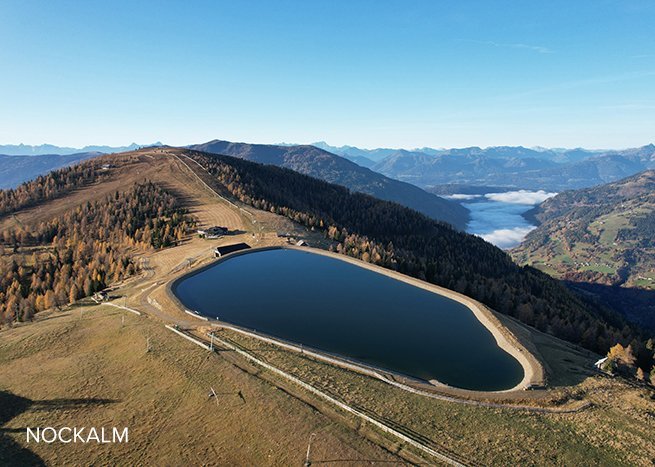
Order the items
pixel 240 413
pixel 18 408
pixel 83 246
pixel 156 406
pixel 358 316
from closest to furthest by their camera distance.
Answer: pixel 240 413, pixel 156 406, pixel 18 408, pixel 358 316, pixel 83 246

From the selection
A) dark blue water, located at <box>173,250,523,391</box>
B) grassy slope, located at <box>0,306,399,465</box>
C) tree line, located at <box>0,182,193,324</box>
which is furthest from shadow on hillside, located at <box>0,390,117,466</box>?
tree line, located at <box>0,182,193,324</box>

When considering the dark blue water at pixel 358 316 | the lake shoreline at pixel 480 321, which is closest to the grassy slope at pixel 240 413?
the lake shoreline at pixel 480 321

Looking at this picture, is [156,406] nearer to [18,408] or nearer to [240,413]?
[240,413]

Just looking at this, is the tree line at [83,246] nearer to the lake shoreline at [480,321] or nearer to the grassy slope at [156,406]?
the lake shoreline at [480,321]

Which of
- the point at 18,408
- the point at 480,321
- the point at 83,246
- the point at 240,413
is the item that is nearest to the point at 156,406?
the point at 240,413

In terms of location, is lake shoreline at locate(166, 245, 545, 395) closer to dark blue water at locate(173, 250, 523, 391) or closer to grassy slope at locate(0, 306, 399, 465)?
dark blue water at locate(173, 250, 523, 391)

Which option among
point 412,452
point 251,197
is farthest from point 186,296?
point 251,197

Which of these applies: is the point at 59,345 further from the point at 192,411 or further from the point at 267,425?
the point at 267,425
